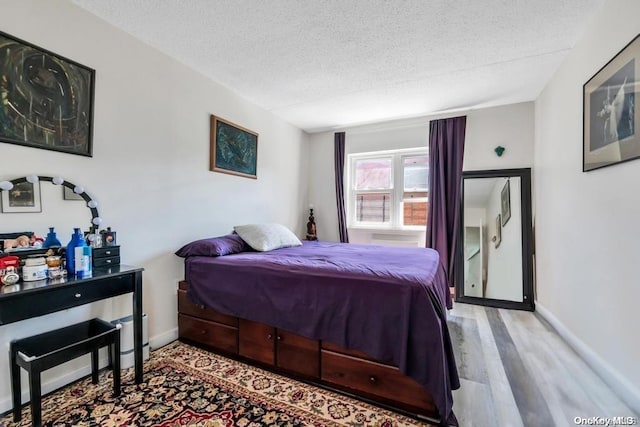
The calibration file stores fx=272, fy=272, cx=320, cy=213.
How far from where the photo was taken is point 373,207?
4293 millimetres

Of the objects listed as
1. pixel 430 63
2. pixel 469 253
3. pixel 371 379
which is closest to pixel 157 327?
pixel 371 379

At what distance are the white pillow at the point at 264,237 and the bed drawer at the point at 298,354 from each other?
100 centimetres

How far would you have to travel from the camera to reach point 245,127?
3254 millimetres

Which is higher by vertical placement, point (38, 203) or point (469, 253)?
point (38, 203)

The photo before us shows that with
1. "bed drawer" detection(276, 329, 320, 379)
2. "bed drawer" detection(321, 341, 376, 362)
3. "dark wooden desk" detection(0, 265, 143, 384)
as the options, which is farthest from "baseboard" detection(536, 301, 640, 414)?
"dark wooden desk" detection(0, 265, 143, 384)

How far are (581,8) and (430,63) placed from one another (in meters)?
1.00

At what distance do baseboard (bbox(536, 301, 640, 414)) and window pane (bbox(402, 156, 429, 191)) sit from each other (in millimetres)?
2172

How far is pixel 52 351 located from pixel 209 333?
942mm

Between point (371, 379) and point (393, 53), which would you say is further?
point (393, 53)

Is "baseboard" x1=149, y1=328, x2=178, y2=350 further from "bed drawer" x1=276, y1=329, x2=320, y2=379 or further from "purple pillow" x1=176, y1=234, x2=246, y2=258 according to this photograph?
"bed drawer" x1=276, y1=329, x2=320, y2=379

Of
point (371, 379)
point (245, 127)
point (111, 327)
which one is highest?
point (245, 127)

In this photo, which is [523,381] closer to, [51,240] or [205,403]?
[205,403]

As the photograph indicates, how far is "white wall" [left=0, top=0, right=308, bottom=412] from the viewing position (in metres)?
1.65

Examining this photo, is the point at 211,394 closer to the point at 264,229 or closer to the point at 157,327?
the point at 157,327
